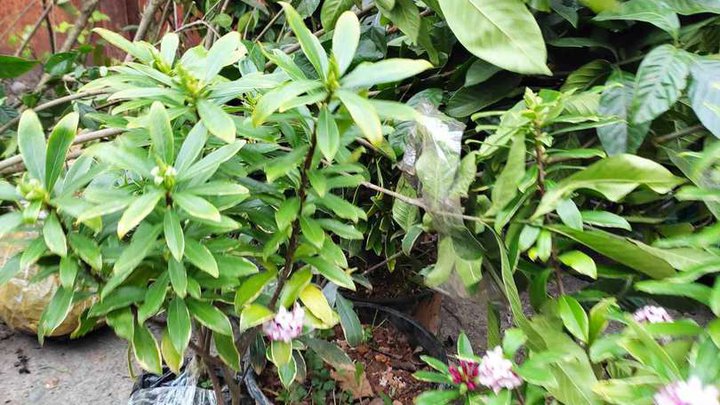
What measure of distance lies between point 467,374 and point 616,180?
0.32m

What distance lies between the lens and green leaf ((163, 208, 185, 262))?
1.77 feet

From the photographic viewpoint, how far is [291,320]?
67cm

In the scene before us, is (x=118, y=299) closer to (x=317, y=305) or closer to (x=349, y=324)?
(x=317, y=305)

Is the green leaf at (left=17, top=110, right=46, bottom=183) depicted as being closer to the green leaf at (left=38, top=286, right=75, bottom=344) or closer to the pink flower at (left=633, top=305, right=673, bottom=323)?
the green leaf at (left=38, top=286, right=75, bottom=344)

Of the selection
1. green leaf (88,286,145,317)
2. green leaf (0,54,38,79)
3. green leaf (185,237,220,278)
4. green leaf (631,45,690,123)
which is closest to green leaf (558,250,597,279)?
green leaf (631,45,690,123)

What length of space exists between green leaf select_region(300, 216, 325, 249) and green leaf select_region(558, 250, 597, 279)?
1.08 ft

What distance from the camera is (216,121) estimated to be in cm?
57

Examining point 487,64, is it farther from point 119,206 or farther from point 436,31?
point 119,206

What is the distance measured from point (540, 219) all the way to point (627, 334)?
18 cm

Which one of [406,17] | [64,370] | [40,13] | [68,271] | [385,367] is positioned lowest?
[64,370]

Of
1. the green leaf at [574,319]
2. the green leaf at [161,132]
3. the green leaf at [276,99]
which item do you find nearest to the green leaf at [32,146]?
the green leaf at [161,132]

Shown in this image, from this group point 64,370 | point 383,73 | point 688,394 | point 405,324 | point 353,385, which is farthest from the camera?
point 64,370

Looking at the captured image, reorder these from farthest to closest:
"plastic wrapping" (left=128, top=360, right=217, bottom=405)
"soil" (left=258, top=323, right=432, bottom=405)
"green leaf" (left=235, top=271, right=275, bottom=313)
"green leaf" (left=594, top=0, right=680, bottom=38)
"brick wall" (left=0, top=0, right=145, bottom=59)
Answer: "brick wall" (left=0, top=0, right=145, bottom=59) → "soil" (left=258, top=323, right=432, bottom=405) → "plastic wrapping" (left=128, top=360, right=217, bottom=405) → "green leaf" (left=594, top=0, right=680, bottom=38) → "green leaf" (left=235, top=271, right=275, bottom=313)

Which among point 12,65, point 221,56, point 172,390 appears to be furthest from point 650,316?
point 12,65
